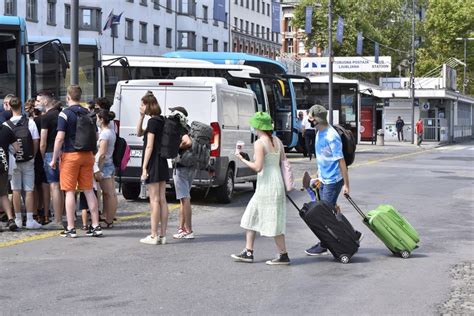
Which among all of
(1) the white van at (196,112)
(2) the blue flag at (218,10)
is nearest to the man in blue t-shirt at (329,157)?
(1) the white van at (196,112)

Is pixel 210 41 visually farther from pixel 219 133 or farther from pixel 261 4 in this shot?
pixel 219 133

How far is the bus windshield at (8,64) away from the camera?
17.7 meters

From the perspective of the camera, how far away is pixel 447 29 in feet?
297

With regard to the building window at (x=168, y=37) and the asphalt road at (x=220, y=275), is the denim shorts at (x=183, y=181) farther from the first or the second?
the building window at (x=168, y=37)

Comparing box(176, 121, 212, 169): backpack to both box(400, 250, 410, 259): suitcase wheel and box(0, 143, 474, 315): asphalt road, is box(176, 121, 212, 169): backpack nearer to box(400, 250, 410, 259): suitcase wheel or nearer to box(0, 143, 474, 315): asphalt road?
box(0, 143, 474, 315): asphalt road

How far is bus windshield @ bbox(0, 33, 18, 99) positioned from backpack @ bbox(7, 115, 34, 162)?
6372 millimetres

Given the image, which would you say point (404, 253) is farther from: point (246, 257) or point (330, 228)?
point (246, 257)

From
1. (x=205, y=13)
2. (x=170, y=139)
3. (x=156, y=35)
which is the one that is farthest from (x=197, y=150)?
(x=205, y=13)

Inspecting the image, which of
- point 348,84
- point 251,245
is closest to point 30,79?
point 251,245

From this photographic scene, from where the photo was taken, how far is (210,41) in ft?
262

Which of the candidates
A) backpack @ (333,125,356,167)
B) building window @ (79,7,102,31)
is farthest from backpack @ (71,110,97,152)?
building window @ (79,7,102,31)

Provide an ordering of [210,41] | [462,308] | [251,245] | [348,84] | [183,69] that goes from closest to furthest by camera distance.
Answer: [462,308], [251,245], [183,69], [348,84], [210,41]

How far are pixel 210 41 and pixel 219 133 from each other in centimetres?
6575

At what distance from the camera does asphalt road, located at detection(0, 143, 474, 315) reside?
7203 mm
